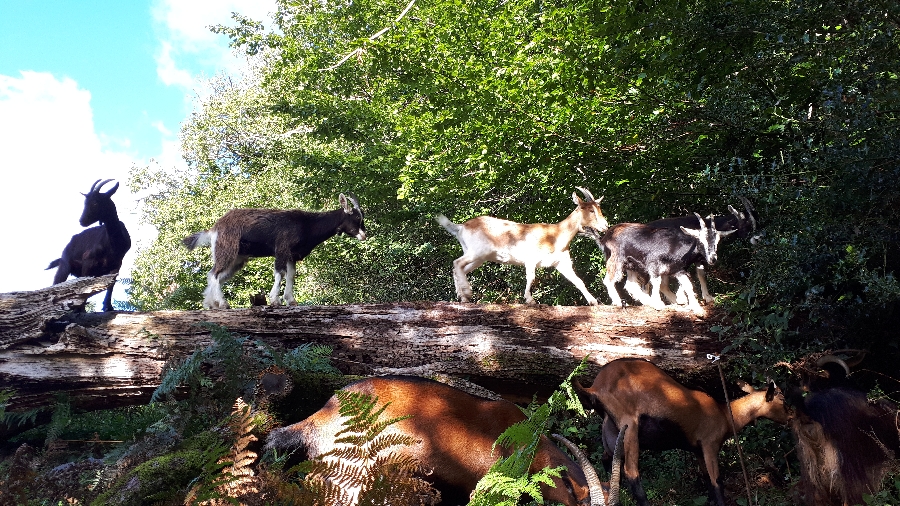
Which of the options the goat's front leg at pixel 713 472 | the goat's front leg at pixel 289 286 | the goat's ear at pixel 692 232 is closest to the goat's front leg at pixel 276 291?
the goat's front leg at pixel 289 286

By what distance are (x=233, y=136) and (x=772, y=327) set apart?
27759mm

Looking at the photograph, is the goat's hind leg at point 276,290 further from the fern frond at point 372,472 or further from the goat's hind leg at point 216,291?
the fern frond at point 372,472

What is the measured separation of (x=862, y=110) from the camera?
6.27 meters

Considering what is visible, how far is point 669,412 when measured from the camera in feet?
18.3

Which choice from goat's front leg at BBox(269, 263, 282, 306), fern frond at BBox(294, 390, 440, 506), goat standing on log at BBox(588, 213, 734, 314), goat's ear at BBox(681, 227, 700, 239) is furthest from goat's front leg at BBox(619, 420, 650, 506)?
goat's front leg at BBox(269, 263, 282, 306)

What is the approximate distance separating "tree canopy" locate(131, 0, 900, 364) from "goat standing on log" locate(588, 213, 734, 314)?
0.55 m

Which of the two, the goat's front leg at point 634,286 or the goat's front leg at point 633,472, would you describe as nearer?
the goat's front leg at point 633,472

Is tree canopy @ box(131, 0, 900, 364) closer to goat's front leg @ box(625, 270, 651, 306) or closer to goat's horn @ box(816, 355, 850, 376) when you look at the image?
goat's horn @ box(816, 355, 850, 376)

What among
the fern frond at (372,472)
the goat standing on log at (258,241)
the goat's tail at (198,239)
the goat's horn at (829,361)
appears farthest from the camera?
the goat's tail at (198,239)

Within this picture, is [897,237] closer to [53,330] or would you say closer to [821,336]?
[821,336]

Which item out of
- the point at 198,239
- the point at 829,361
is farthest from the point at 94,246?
the point at 829,361

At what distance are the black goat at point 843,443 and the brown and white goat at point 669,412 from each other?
10.9 inches

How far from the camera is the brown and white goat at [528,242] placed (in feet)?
35.5

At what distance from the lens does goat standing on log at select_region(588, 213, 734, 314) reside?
9477 millimetres
